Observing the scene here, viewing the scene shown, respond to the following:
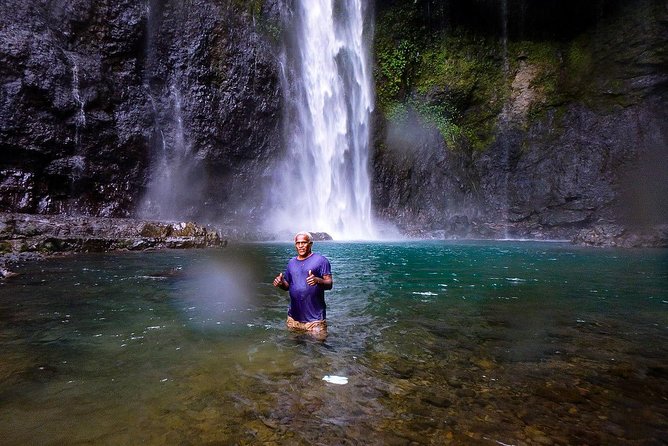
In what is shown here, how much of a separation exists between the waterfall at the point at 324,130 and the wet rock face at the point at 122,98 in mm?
1898

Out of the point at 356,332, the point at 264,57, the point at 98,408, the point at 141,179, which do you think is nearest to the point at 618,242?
the point at 356,332

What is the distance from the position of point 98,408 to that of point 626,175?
105 feet

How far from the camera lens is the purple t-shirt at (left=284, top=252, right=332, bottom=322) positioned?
5.59 meters

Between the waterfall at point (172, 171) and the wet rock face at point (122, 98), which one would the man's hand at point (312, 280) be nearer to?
the wet rock face at point (122, 98)

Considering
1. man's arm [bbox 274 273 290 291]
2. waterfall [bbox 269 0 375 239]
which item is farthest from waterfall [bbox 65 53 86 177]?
man's arm [bbox 274 273 290 291]

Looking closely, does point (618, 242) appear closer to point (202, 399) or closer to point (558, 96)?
point (558, 96)

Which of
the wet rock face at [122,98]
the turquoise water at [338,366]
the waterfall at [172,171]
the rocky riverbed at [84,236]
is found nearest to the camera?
the turquoise water at [338,366]

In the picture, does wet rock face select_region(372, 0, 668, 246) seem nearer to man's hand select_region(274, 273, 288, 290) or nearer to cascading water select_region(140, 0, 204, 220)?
cascading water select_region(140, 0, 204, 220)

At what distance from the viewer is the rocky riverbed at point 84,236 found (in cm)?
1487

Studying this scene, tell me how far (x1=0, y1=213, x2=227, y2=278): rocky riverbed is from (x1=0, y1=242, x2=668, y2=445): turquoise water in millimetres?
6469

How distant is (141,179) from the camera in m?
24.2

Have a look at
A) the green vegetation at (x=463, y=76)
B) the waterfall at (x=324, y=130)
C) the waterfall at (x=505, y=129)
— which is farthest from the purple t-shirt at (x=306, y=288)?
the green vegetation at (x=463, y=76)

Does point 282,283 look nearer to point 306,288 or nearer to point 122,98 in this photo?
point 306,288

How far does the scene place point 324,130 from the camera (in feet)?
94.9
